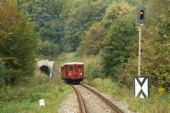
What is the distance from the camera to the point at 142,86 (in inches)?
730

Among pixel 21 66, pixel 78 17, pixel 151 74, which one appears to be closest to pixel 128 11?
pixel 78 17

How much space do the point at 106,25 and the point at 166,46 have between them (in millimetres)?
75549

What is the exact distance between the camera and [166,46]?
1045 inches

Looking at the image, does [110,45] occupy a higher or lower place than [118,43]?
lower

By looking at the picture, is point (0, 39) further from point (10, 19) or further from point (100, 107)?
point (100, 107)

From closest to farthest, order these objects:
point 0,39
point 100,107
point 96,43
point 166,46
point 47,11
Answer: point 100,107, point 166,46, point 0,39, point 96,43, point 47,11

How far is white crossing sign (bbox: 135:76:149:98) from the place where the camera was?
18.3m

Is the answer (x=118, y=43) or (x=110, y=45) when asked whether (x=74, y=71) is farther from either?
(x=118, y=43)

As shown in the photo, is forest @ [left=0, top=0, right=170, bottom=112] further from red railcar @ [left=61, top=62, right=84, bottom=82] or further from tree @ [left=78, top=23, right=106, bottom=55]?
red railcar @ [left=61, top=62, right=84, bottom=82]

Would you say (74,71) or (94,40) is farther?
(94,40)

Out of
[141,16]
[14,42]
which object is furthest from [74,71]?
[141,16]

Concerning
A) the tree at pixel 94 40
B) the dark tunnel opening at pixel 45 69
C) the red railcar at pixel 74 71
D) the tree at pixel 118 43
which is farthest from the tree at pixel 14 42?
the dark tunnel opening at pixel 45 69

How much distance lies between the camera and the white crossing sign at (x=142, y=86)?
1831cm

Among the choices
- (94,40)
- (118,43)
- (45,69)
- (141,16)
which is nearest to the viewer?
(141,16)
